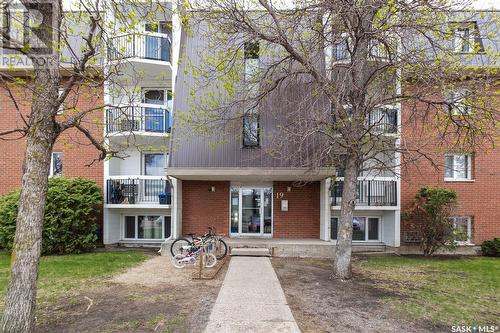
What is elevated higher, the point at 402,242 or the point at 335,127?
the point at 335,127

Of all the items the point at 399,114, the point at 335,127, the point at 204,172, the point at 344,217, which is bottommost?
the point at 344,217

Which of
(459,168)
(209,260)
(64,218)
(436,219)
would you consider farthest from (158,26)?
(459,168)

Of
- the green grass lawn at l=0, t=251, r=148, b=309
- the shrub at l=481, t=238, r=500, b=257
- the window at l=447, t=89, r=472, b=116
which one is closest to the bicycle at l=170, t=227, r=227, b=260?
the green grass lawn at l=0, t=251, r=148, b=309

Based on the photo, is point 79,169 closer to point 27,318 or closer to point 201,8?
point 201,8

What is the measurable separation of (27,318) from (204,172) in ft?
24.8

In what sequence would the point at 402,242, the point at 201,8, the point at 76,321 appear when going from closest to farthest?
the point at 76,321
the point at 201,8
the point at 402,242

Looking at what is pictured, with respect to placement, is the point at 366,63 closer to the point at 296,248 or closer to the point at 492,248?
the point at 296,248

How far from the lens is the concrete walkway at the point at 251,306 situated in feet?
17.0

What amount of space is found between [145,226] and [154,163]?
2657 millimetres

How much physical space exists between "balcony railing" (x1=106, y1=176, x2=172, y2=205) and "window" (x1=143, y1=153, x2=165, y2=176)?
1.11 metres

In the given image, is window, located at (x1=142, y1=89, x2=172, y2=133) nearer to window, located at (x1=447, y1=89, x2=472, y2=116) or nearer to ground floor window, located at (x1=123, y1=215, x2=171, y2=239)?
ground floor window, located at (x1=123, y1=215, x2=171, y2=239)

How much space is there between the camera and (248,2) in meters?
8.74

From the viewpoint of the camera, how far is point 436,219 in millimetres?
12195

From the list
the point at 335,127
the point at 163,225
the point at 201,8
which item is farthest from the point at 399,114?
the point at 163,225
